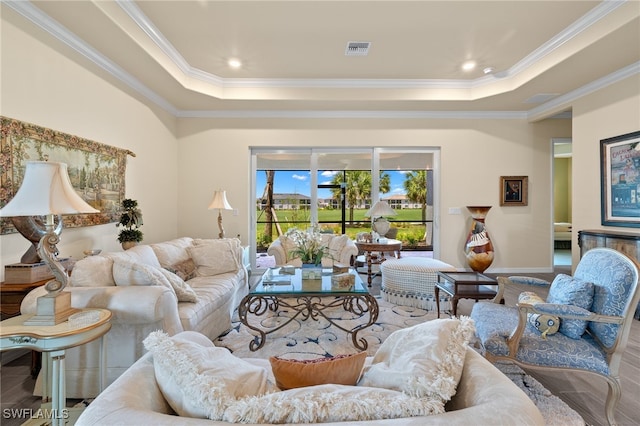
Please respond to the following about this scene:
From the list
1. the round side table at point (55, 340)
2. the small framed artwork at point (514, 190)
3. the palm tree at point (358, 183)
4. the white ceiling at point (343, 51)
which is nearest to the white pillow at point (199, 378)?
the round side table at point (55, 340)

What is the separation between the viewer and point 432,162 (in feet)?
17.6

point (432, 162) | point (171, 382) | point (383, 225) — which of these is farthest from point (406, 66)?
point (171, 382)

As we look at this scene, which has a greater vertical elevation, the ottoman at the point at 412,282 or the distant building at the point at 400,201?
the distant building at the point at 400,201

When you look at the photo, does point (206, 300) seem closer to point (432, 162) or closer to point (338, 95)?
point (338, 95)

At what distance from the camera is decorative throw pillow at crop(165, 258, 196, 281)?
3080mm

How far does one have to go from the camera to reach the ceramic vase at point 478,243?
16.1 ft

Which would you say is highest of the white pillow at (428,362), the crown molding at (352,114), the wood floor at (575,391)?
the crown molding at (352,114)

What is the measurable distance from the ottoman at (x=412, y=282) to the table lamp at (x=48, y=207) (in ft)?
10.3

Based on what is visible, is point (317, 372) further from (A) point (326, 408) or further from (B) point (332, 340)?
(B) point (332, 340)

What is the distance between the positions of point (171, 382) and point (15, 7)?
3.25 m

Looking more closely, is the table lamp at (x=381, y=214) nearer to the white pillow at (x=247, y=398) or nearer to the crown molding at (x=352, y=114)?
the crown molding at (x=352, y=114)

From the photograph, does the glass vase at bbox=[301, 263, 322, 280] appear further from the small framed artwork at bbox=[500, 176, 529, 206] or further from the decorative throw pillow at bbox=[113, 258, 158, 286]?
the small framed artwork at bbox=[500, 176, 529, 206]

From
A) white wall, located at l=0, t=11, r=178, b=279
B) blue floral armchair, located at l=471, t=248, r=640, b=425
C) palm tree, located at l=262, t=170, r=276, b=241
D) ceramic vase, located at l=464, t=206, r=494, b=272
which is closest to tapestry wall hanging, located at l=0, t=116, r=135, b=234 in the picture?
white wall, located at l=0, t=11, r=178, b=279

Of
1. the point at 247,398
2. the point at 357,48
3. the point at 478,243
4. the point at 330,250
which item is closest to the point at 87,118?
the point at 357,48
